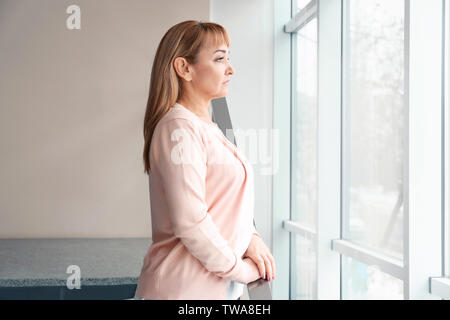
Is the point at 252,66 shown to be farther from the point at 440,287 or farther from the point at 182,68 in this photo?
the point at 182,68

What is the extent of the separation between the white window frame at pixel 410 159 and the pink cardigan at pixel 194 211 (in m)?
0.79

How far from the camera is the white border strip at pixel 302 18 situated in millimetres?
2327

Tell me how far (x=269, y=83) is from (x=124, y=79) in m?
0.67

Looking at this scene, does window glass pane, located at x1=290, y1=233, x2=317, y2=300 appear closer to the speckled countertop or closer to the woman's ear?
the speckled countertop

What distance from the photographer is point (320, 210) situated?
2205 mm

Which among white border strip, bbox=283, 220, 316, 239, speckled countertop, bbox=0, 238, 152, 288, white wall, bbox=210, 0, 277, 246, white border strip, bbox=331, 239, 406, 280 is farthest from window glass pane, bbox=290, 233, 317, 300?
speckled countertop, bbox=0, 238, 152, 288

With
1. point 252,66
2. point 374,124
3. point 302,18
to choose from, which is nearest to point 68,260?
point 374,124

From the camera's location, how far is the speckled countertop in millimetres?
1516

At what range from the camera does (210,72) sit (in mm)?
857

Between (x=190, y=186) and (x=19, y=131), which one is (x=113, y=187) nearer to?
(x=19, y=131)

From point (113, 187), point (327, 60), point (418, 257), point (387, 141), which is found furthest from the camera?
point (113, 187)

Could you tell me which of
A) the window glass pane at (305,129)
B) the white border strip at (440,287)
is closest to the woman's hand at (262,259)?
the white border strip at (440,287)

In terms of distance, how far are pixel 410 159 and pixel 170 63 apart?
2.74 feet
